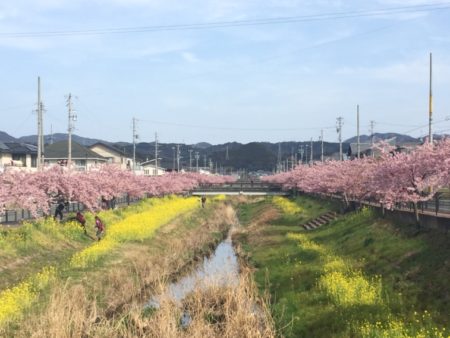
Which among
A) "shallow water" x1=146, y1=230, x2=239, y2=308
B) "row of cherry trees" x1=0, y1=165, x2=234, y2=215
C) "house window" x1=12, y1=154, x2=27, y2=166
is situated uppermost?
"house window" x1=12, y1=154, x2=27, y2=166

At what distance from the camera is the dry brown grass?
14.6 meters

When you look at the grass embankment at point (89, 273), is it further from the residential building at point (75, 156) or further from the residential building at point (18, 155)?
the residential building at point (75, 156)

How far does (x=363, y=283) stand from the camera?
20297mm

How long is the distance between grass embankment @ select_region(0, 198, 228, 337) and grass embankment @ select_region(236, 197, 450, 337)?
625cm

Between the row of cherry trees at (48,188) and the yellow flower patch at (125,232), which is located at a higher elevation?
the row of cherry trees at (48,188)

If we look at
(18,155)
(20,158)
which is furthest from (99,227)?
(20,158)

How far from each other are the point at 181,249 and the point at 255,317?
811 inches

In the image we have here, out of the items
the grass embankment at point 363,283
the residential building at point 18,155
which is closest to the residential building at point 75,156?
the residential building at point 18,155

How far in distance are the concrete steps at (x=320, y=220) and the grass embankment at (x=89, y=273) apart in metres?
9.29

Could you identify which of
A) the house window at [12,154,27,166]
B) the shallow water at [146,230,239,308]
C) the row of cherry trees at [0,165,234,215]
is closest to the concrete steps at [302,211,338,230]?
the shallow water at [146,230,239,308]

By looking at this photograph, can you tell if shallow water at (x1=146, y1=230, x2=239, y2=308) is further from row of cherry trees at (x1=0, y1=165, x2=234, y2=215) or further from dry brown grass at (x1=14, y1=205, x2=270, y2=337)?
row of cherry trees at (x1=0, y1=165, x2=234, y2=215)

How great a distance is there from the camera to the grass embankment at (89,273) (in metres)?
15.5

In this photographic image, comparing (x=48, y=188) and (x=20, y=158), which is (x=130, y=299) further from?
(x=20, y=158)

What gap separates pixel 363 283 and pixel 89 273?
13.1m
